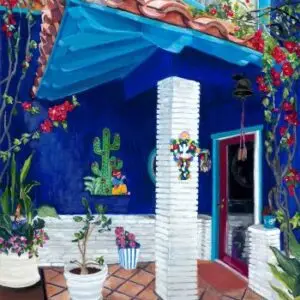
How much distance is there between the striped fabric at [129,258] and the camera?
7.52 metres

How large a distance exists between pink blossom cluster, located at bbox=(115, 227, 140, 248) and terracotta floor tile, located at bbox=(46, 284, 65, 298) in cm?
151

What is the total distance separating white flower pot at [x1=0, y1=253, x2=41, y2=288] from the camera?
6418mm

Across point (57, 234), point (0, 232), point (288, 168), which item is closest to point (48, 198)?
point (57, 234)

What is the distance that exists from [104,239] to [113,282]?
1.24 m

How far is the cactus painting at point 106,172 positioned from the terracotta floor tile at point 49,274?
1.48 m

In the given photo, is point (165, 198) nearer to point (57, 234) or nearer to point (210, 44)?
point (210, 44)

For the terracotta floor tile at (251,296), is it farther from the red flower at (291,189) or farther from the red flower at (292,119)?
the red flower at (292,119)

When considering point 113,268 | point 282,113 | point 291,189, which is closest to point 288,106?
point 282,113

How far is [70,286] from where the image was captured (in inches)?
225

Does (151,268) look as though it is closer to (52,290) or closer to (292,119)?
(52,290)

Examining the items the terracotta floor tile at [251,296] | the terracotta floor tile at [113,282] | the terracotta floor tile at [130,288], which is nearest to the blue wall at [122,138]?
the terracotta floor tile at [113,282]

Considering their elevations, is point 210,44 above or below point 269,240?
above

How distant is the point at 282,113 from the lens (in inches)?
235

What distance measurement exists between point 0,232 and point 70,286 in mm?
1515
